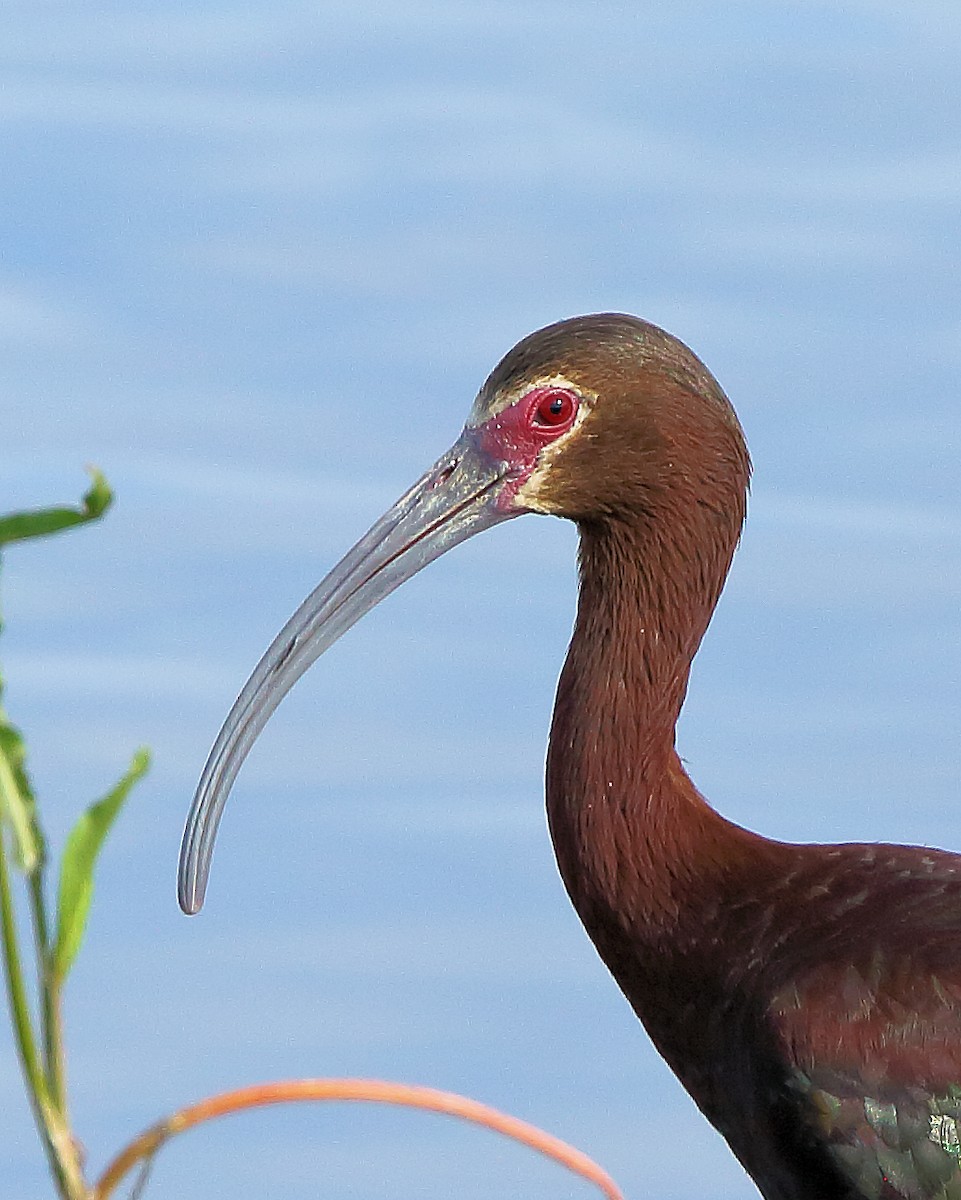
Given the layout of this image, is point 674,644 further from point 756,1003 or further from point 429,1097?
point 429,1097

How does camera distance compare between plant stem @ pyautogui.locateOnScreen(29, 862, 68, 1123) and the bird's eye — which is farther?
the bird's eye

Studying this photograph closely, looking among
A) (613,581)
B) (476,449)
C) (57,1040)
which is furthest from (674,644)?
(57,1040)

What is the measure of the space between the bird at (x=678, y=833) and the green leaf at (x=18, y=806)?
2.56m

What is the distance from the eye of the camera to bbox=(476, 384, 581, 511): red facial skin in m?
4.46

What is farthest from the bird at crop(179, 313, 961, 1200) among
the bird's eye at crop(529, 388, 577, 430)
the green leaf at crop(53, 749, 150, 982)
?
the green leaf at crop(53, 749, 150, 982)

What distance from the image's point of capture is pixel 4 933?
4.83ft

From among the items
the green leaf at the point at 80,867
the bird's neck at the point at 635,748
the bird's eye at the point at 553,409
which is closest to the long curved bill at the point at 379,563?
the bird's eye at the point at 553,409

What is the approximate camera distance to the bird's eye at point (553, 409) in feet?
14.6

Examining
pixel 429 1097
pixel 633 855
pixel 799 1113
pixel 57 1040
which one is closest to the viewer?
pixel 429 1097

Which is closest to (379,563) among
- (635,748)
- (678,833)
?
(635,748)

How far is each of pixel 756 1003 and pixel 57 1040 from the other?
283cm

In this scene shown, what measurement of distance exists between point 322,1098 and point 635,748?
3054 mm

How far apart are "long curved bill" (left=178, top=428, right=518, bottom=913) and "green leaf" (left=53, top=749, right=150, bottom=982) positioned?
8.43ft

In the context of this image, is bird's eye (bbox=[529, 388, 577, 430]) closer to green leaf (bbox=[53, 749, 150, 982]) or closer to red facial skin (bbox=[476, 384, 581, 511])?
red facial skin (bbox=[476, 384, 581, 511])
